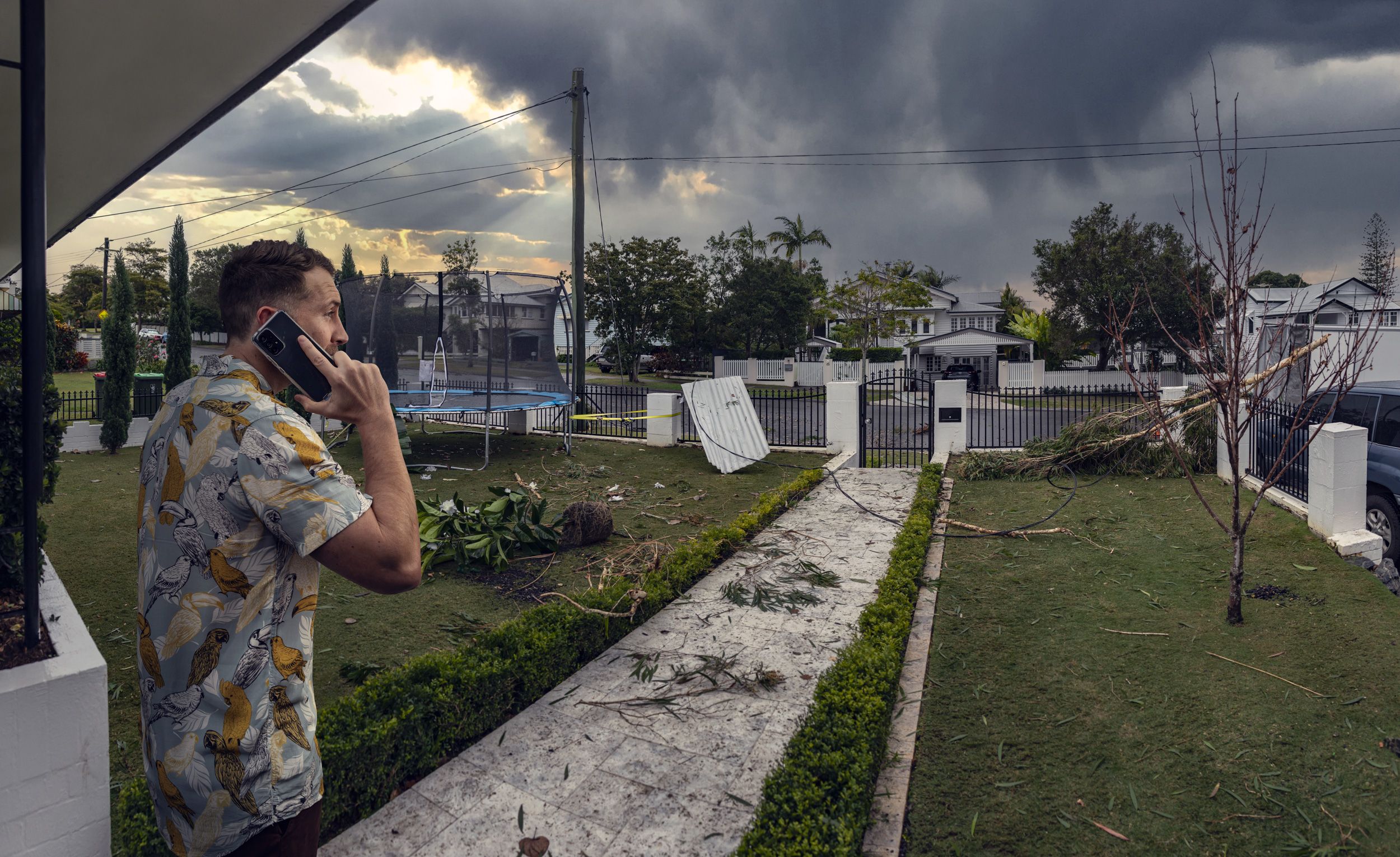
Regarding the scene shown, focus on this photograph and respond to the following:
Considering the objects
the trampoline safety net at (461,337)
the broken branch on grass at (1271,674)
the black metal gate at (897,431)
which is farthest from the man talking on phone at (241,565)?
the black metal gate at (897,431)

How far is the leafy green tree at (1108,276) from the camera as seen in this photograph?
35.6m

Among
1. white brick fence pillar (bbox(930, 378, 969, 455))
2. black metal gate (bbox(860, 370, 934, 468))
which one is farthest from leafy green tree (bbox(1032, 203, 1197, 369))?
white brick fence pillar (bbox(930, 378, 969, 455))

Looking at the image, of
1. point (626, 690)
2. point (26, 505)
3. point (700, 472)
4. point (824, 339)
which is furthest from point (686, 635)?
point (824, 339)

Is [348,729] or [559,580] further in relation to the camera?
[559,580]

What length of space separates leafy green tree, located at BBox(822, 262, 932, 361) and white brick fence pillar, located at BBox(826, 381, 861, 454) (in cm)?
2291

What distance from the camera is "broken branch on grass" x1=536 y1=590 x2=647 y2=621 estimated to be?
4.89 m

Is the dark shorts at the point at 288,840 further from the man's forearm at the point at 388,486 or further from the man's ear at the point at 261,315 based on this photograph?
the man's ear at the point at 261,315

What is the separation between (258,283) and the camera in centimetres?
160

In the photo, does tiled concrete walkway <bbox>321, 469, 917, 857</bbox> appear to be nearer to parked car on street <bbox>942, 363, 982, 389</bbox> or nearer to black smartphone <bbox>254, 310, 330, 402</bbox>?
black smartphone <bbox>254, 310, 330, 402</bbox>

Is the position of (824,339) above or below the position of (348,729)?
above

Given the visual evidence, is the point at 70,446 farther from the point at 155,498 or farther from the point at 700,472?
the point at 155,498

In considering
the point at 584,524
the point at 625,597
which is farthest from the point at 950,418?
the point at 625,597

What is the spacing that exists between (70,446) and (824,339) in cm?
4953

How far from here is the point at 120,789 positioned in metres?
3.06
